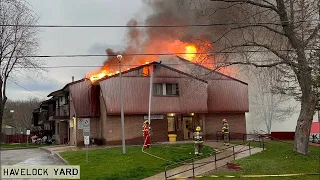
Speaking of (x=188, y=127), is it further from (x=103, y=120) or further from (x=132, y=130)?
(x=103, y=120)

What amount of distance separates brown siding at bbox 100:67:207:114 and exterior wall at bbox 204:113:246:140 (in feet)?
5.96

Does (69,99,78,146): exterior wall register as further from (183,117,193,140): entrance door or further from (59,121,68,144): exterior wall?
(183,117,193,140): entrance door

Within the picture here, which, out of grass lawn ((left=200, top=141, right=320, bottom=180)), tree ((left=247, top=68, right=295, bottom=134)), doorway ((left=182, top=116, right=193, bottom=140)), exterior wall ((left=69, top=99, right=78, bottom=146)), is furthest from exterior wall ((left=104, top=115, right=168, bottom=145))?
tree ((left=247, top=68, right=295, bottom=134))

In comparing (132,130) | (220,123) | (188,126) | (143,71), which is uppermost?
(143,71)

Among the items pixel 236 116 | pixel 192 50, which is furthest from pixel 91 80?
pixel 236 116

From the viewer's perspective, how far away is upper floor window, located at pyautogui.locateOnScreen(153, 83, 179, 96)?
A: 31453 mm

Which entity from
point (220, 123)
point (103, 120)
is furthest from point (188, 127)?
point (103, 120)

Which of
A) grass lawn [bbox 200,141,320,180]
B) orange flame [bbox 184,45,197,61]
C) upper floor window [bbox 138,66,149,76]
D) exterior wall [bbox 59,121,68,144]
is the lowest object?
grass lawn [bbox 200,141,320,180]

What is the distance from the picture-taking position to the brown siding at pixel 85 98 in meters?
31.1

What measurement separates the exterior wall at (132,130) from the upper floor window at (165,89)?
2.33 metres

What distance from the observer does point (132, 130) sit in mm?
30266

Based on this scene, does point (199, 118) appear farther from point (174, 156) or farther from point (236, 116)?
point (174, 156)

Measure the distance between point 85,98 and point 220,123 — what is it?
1222 cm

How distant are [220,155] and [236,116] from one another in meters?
13.8
